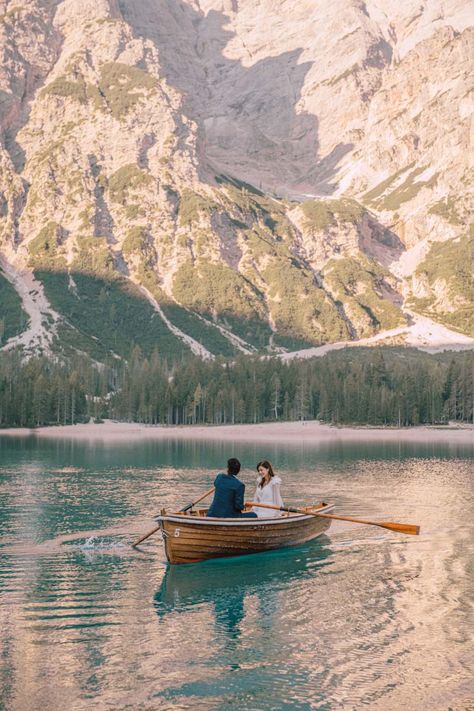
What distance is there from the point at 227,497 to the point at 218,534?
6.06 ft

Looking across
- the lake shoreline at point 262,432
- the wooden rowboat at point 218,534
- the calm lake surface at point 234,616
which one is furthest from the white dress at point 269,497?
the lake shoreline at point 262,432

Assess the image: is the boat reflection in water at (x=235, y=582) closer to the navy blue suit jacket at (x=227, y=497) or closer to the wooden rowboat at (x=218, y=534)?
the wooden rowboat at (x=218, y=534)

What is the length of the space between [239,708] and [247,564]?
18.2m

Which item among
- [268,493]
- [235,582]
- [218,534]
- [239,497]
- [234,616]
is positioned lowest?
[234,616]

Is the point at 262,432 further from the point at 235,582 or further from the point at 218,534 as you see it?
the point at 235,582

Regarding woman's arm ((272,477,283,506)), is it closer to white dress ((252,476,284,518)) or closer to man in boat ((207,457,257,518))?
white dress ((252,476,284,518))

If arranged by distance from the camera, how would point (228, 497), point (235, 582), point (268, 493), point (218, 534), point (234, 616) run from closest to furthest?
point (234, 616) < point (235, 582) < point (228, 497) < point (218, 534) < point (268, 493)

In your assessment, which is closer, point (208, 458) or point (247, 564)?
point (247, 564)

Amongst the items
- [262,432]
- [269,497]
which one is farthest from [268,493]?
[262,432]

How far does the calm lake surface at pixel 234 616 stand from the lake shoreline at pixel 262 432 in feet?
345

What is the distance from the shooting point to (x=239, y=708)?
66.6 ft

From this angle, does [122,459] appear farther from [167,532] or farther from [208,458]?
[167,532]

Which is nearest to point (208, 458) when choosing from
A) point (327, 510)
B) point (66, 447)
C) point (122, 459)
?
point (122, 459)

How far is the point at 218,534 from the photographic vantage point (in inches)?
1473
